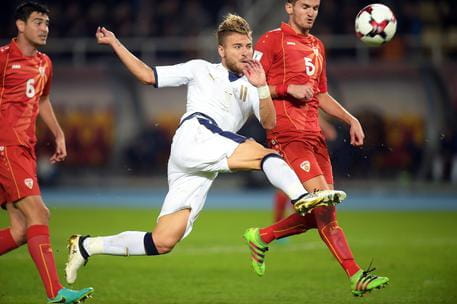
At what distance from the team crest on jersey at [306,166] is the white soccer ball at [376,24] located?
1.35 meters

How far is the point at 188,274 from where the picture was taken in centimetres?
1041

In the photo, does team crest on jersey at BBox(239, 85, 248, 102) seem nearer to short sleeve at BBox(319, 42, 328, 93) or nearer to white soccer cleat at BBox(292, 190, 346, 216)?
white soccer cleat at BBox(292, 190, 346, 216)

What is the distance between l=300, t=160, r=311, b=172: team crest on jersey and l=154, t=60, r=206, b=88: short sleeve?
132cm

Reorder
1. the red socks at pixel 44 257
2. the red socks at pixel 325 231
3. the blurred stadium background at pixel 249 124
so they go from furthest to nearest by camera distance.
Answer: the blurred stadium background at pixel 249 124 < the red socks at pixel 325 231 < the red socks at pixel 44 257

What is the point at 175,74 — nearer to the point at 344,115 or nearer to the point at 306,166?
the point at 306,166

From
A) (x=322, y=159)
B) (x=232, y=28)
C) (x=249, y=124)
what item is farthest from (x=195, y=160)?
(x=249, y=124)

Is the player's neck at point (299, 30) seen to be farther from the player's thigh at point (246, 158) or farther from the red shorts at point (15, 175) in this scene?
the red shorts at point (15, 175)

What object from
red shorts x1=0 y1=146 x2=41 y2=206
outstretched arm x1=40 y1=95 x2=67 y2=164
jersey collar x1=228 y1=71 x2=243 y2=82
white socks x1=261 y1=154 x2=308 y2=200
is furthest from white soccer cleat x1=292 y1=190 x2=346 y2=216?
outstretched arm x1=40 y1=95 x2=67 y2=164

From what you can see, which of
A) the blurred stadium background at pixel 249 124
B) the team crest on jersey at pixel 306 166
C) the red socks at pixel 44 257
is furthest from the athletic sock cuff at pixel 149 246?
the blurred stadium background at pixel 249 124

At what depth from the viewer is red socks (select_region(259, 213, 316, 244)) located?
8570 millimetres

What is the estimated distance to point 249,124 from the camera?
23.5 meters

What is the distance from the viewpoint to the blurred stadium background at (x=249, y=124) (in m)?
22.6

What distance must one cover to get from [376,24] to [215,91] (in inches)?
72.9

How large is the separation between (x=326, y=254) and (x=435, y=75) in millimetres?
11599
